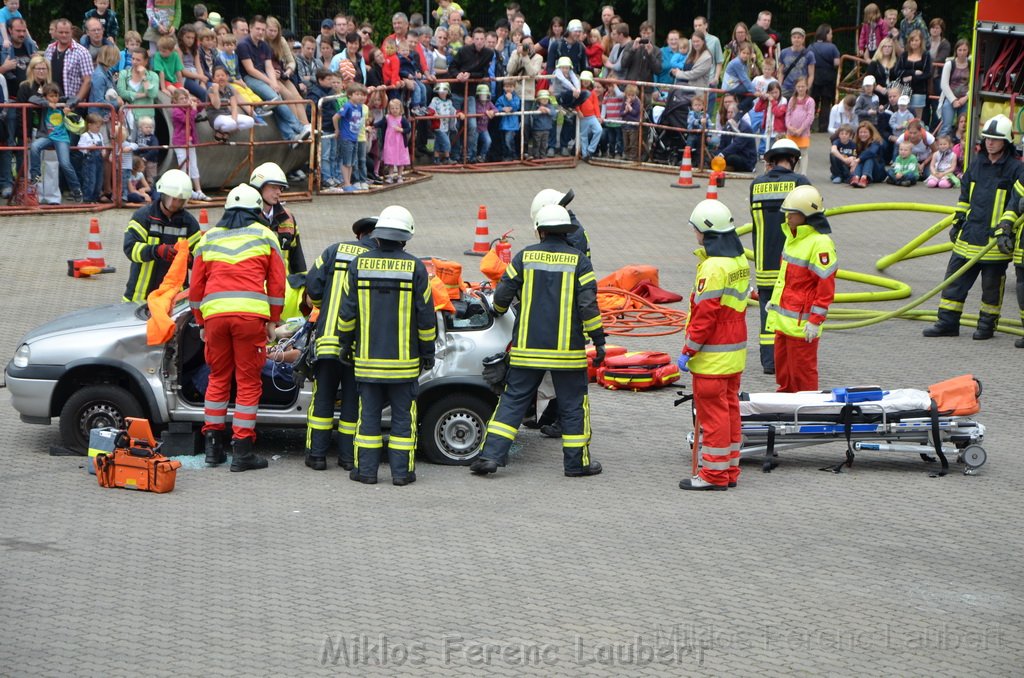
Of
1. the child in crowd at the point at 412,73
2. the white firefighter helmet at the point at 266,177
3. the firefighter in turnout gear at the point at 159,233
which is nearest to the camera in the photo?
the white firefighter helmet at the point at 266,177

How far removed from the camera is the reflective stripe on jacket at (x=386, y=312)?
29.4 feet

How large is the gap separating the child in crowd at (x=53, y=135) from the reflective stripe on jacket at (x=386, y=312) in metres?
9.51

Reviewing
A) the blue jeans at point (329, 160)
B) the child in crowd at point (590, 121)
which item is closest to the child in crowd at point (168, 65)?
the blue jeans at point (329, 160)

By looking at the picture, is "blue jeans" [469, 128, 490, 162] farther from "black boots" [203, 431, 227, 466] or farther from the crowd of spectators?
"black boots" [203, 431, 227, 466]

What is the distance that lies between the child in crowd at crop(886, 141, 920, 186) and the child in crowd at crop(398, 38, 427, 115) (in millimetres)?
7292

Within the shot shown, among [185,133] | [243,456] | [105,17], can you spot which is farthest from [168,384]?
[105,17]

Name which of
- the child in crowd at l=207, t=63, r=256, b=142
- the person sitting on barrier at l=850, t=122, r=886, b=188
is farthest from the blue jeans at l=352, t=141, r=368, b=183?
the person sitting on barrier at l=850, t=122, r=886, b=188

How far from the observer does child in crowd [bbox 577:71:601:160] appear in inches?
890

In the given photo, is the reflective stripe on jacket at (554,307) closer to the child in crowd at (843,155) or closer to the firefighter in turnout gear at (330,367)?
the firefighter in turnout gear at (330,367)

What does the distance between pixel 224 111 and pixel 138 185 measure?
1.49m

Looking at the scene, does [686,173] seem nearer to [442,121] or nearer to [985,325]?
[442,121]

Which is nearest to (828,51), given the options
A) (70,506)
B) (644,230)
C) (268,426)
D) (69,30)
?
(644,230)

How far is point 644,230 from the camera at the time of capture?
60.3 feet

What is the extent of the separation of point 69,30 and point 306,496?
35.4 ft
